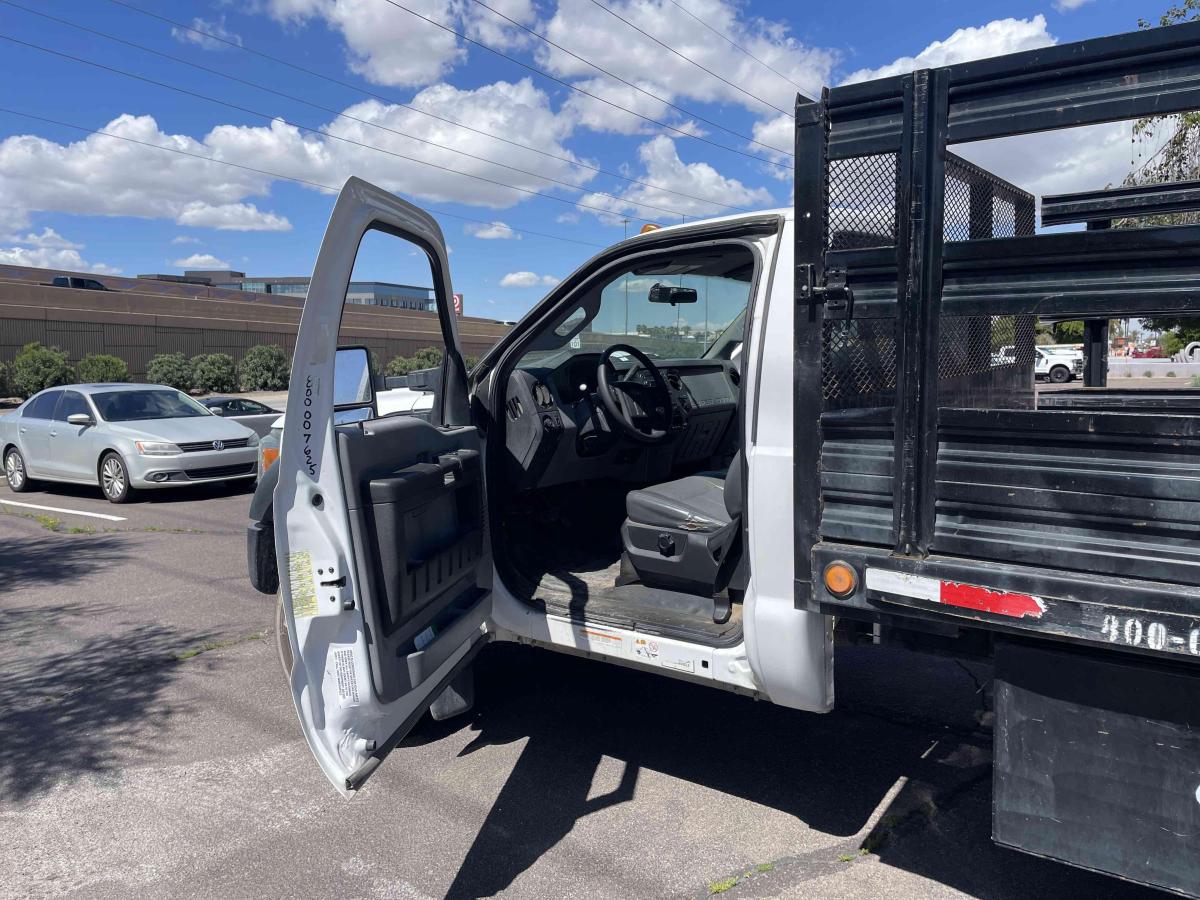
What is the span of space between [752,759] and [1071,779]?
5.55ft

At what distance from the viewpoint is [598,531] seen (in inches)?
188

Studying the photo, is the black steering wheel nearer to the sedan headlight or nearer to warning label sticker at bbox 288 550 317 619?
warning label sticker at bbox 288 550 317 619

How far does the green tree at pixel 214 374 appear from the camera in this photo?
31125mm

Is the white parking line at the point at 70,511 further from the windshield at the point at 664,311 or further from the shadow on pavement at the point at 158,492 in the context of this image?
the windshield at the point at 664,311

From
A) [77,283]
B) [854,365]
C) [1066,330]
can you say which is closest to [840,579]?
[854,365]

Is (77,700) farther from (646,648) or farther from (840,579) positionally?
(840,579)

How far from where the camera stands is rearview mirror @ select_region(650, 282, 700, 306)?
448 centimetres

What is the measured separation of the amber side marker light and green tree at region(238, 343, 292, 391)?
32405 mm

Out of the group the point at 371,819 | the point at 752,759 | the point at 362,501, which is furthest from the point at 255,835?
the point at 752,759

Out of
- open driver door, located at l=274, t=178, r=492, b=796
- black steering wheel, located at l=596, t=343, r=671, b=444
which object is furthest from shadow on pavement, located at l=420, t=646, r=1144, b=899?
black steering wheel, located at l=596, t=343, r=671, b=444

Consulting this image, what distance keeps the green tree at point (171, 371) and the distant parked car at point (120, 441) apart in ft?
65.1

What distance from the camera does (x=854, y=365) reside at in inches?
100

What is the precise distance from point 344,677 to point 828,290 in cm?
184

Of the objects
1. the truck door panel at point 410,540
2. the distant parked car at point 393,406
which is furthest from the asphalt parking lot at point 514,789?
the distant parked car at point 393,406
